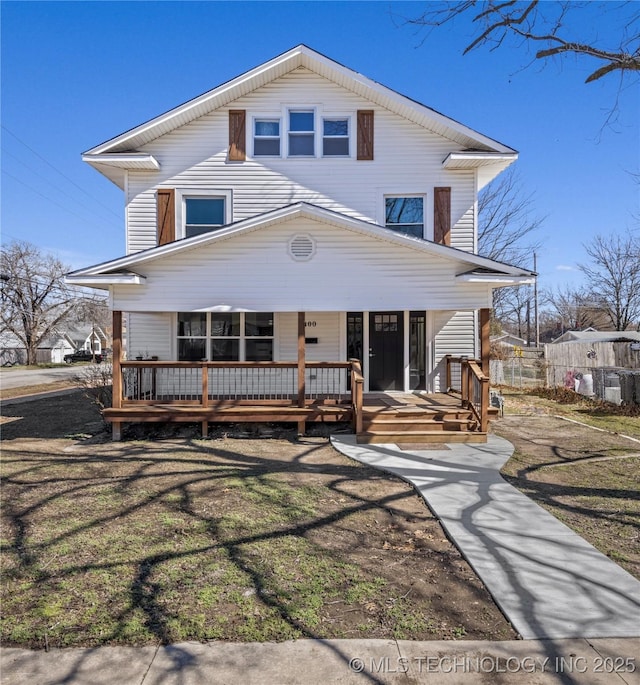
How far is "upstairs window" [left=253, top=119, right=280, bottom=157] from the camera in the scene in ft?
38.4

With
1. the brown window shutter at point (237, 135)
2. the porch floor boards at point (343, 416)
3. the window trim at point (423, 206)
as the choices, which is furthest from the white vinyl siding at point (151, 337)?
the window trim at point (423, 206)

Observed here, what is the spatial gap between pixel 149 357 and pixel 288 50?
8297mm

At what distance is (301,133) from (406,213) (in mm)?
3407

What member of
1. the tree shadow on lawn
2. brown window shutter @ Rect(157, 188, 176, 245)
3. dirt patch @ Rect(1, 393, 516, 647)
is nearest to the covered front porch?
dirt patch @ Rect(1, 393, 516, 647)

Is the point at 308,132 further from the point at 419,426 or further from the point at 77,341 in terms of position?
the point at 77,341

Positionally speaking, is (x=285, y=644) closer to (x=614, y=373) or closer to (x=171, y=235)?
(x=171, y=235)

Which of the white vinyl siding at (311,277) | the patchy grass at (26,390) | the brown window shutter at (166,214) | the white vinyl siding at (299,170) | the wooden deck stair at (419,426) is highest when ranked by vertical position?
the white vinyl siding at (299,170)

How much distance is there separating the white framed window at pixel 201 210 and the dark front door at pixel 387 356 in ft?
15.2

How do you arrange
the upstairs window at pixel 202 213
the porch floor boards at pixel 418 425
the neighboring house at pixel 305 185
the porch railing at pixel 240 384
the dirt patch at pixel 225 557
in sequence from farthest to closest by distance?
the upstairs window at pixel 202 213, the neighboring house at pixel 305 185, the porch railing at pixel 240 384, the porch floor boards at pixel 418 425, the dirt patch at pixel 225 557

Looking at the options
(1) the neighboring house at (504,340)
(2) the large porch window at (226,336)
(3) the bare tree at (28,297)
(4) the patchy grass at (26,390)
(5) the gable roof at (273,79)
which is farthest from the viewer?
(3) the bare tree at (28,297)

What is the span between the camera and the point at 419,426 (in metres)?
8.85

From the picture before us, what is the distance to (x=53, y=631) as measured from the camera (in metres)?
3.13

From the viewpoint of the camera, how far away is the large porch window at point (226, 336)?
1153 cm

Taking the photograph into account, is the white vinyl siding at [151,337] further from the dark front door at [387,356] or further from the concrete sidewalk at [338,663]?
the concrete sidewalk at [338,663]
